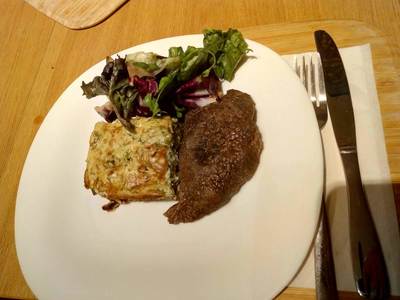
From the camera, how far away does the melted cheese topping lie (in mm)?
1648

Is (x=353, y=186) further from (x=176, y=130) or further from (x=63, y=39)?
(x=63, y=39)

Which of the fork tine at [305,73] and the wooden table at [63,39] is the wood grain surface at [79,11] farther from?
the fork tine at [305,73]

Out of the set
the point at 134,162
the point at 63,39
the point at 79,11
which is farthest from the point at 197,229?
the point at 79,11

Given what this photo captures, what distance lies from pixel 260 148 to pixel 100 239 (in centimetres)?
89

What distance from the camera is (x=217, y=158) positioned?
1578mm

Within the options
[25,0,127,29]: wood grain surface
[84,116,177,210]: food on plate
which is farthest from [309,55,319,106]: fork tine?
[25,0,127,29]: wood grain surface

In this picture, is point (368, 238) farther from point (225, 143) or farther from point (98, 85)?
point (98, 85)

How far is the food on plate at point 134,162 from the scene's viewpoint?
1.65 metres

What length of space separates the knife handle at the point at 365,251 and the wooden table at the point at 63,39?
0.82 metres

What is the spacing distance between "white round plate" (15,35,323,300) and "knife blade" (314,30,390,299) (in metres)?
0.13

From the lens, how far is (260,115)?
1.73 meters

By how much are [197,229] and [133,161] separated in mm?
451

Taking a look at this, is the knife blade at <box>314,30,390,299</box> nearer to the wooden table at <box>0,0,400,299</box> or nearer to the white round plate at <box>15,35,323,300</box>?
the white round plate at <box>15,35,323,300</box>

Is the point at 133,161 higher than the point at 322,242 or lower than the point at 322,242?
higher
